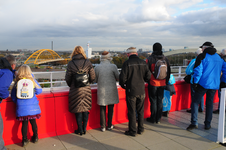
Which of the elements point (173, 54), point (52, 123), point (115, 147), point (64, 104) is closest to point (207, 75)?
point (115, 147)

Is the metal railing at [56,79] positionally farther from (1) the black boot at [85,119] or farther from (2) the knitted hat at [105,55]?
(2) the knitted hat at [105,55]

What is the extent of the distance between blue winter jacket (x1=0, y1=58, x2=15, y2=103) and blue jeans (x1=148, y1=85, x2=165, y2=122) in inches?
126

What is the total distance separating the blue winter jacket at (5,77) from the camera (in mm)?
3029

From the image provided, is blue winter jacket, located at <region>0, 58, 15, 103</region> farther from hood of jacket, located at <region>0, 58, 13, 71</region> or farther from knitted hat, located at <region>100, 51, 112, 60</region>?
knitted hat, located at <region>100, 51, 112, 60</region>

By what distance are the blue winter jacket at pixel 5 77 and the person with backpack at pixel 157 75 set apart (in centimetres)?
312

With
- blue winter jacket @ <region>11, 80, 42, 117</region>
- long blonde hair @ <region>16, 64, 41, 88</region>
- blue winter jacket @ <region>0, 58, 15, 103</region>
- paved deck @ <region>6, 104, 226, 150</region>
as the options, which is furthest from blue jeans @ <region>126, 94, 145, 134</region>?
blue winter jacket @ <region>0, 58, 15, 103</region>

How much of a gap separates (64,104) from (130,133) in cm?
164

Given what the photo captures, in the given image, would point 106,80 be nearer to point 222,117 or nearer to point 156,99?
point 156,99

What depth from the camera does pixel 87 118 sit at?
12.8 ft

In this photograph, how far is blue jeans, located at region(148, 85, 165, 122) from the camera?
4.47 meters

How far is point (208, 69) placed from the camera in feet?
12.7

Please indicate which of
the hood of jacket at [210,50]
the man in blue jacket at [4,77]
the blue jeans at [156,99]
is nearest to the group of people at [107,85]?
the blue jeans at [156,99]

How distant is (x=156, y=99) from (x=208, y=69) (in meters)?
1.47

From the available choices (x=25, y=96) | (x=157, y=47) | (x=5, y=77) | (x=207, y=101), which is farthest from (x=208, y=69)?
(x=5, y=77)
